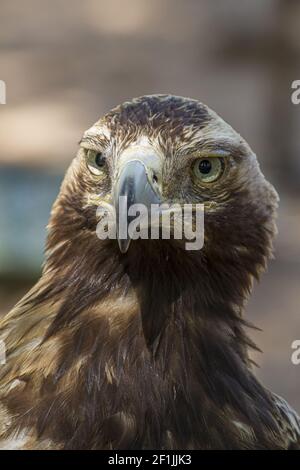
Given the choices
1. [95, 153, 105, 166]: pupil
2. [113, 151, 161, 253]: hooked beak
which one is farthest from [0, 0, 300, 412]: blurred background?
[113, 151, 161, 253]: hooked beak

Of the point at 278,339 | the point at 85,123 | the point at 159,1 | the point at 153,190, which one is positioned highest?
the point at 159,1

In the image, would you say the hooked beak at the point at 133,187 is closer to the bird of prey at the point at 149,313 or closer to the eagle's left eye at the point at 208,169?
the bird of prey at the point at 149,313

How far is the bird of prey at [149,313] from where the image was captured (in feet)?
9.27

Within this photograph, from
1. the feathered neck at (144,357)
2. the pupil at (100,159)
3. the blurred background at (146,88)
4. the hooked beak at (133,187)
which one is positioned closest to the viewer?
the hooked beak at (133,187)

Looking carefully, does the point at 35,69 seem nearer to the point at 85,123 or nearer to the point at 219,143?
the point at 85,123

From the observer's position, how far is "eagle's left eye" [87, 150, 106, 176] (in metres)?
2.96

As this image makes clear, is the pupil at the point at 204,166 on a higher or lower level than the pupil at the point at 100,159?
lower

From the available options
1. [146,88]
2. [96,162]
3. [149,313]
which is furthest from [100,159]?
[146,88]

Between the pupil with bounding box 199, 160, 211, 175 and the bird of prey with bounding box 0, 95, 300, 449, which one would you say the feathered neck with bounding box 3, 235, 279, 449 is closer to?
the bird of prey with bounding box 0, 95, 300, 449

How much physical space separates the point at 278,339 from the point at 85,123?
9.69 ft

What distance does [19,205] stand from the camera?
6895 millimetres

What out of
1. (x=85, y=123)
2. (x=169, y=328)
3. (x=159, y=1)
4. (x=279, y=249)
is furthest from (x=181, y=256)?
(x=159, y=1)

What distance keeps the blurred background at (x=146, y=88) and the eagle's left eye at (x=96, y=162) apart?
11.2ft

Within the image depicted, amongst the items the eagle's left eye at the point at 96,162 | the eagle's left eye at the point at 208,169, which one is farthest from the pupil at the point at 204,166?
the eagle's left eye at the point at 96,162
